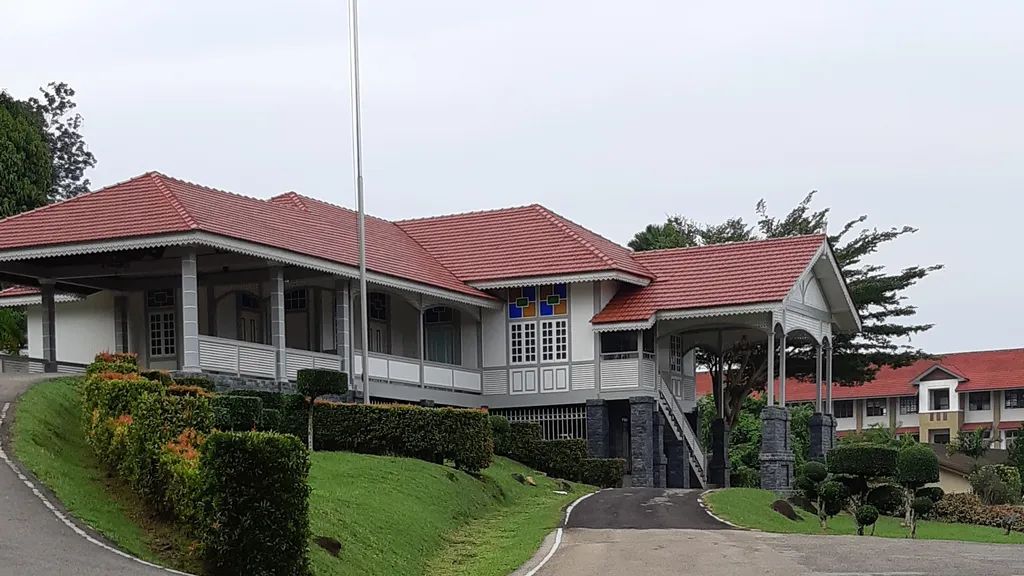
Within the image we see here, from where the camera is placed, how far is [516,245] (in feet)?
135

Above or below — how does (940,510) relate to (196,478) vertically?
below

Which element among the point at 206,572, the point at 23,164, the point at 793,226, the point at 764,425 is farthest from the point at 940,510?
the point at 23,164

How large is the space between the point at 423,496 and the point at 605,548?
14.3ft

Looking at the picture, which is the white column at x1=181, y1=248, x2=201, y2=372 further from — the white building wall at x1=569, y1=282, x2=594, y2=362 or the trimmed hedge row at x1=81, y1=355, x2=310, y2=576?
the white building wall at x1=569, y1=282, x2=594, y2=362

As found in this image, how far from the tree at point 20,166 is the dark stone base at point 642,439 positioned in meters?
22.6

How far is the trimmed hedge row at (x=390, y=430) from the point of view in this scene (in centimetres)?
2834

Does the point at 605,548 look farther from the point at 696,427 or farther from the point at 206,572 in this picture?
the point at 696,427

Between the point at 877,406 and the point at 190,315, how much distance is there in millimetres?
57654

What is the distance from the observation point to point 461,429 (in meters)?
29.0

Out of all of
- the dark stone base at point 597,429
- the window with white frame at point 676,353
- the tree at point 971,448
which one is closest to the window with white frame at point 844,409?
the tree at point 971,448

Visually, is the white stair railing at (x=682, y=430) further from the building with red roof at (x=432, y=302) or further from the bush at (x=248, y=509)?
the bush at (x=248, y=509)

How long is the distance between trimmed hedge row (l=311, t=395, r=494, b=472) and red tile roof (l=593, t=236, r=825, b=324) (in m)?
10.2

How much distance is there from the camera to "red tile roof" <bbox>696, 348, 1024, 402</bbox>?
75062mm

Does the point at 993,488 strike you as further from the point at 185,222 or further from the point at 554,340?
the point at 185,222
